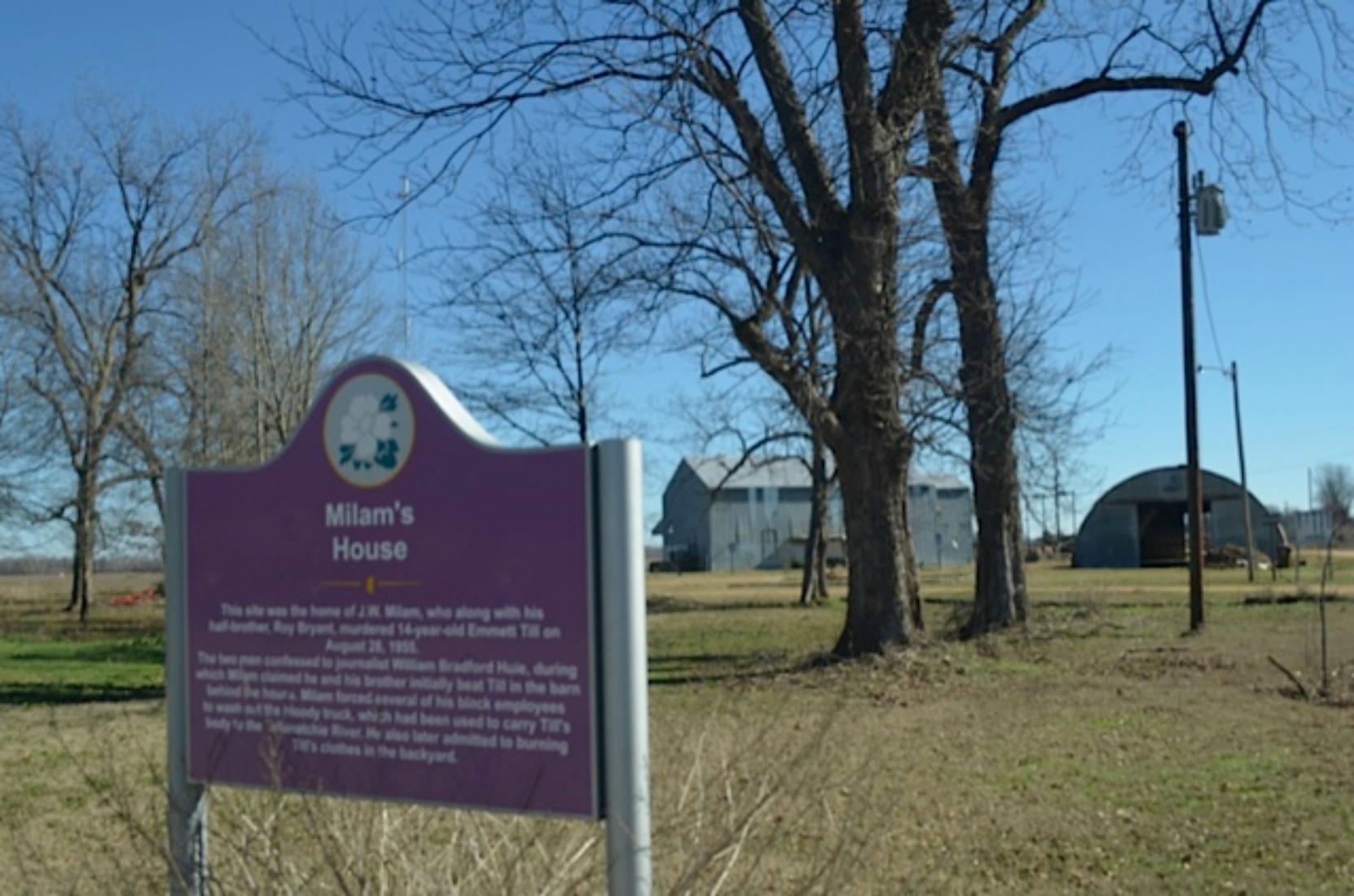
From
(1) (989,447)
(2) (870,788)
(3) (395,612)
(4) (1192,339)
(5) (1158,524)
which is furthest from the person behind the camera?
(5) (1158,524)

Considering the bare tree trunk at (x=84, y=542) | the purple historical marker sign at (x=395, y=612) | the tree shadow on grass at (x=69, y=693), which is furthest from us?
the bare tree trunk at (x=84, y=542)

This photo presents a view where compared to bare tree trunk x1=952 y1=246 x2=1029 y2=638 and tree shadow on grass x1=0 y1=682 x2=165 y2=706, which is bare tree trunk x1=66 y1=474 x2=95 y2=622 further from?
bare tree trunk x1=952 y1=246 x2=1029 y2=638

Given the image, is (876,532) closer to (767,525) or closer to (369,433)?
(369,433)

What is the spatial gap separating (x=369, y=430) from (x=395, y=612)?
1.95 feet

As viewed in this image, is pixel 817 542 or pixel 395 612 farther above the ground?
pixel 817 542

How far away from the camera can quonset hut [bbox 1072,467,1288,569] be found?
6247 centimetres

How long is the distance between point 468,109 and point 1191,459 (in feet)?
49.2

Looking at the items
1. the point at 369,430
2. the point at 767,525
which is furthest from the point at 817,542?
the point at 767,525

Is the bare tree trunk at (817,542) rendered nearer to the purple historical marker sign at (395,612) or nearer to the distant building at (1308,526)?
the purple historical marker sign at (395,612)

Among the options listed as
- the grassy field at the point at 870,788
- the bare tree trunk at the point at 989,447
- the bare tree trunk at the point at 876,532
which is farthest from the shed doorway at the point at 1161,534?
the bare tree trunk at the point at 876,532

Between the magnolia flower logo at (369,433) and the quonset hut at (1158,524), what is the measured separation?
58561 millimetres

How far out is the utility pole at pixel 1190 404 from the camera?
23.5 m

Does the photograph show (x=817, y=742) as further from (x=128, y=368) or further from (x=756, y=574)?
(x=756, y=574)

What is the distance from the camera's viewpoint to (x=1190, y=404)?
24.6 m
